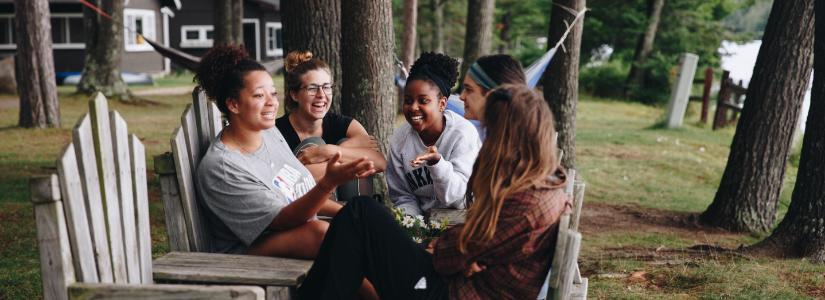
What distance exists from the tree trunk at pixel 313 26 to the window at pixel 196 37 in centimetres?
2590

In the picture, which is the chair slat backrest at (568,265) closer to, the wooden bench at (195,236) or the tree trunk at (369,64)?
the wooden bench at (195,236)

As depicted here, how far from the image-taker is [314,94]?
4.21m

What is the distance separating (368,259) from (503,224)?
57cm

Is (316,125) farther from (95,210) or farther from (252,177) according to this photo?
(95,210)

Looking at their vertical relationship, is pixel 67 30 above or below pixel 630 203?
above

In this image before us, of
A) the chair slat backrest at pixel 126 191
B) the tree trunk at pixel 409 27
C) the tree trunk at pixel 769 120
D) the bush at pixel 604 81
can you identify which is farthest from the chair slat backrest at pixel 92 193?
the bush at pixel 604 81

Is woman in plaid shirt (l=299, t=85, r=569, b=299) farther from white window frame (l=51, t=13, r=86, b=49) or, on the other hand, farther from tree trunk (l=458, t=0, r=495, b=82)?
white window frame (l=51, t=13, r=86, b=49)

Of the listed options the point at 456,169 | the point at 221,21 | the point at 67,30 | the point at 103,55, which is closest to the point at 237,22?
the point at 221,21

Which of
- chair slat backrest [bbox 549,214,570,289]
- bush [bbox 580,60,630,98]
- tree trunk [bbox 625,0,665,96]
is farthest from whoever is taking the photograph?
bush [bbox 580,60,630,98]

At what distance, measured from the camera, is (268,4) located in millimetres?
31703

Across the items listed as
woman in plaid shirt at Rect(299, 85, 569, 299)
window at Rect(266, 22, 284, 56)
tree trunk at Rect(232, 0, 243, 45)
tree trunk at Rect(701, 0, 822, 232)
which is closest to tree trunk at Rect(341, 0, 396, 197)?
woman in plaid shirt at Rect(299, 85, 569, 299)

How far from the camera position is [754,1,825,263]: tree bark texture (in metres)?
5.34

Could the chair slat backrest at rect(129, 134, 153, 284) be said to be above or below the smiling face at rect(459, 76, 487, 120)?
below

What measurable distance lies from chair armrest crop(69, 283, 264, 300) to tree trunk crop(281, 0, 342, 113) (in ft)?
12.5
